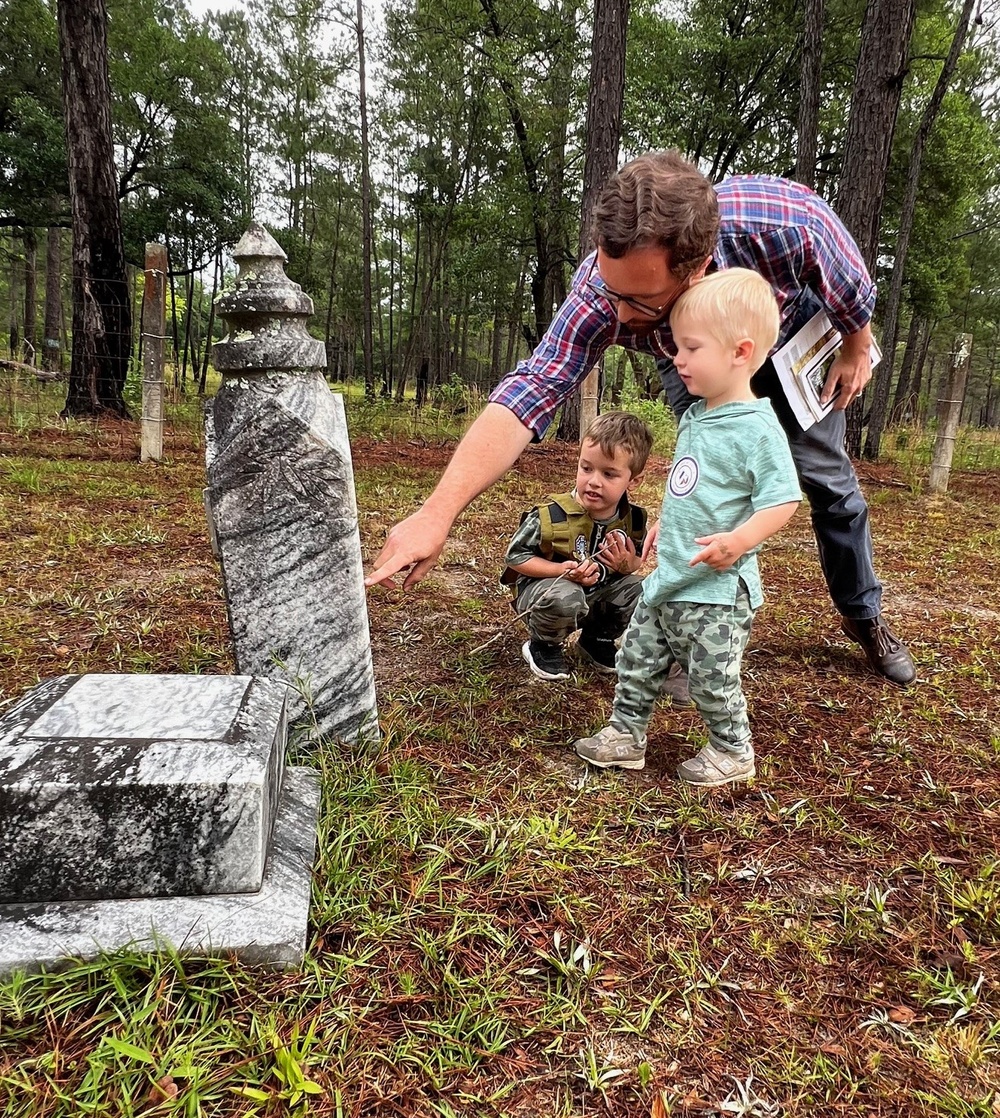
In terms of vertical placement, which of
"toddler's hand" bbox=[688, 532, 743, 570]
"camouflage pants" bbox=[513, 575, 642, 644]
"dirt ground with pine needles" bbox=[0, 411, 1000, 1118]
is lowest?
"dirt ground with pine needles" bbox=[0, 411, 1000, 1118]

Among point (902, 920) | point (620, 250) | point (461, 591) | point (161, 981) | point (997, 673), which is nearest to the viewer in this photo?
point (161, 981)

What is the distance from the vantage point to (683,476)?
2.04 metres

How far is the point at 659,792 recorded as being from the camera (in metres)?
2.06

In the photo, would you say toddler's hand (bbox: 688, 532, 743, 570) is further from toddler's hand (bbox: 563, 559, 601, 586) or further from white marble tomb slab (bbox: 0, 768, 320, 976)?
white marble tomb slab (bbox: 0, 768, 320, 976)

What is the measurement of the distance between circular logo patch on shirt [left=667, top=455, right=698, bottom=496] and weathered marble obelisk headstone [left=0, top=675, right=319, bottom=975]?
4.36 feet

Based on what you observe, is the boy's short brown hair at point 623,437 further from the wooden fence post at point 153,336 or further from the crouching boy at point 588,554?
the wooden fence post at point 153,336

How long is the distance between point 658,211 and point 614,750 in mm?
1510

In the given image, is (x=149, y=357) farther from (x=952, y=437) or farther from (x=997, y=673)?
(x=952, y=437)

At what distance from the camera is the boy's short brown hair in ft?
8.34

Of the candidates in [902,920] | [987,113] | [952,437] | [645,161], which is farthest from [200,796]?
[987,113]

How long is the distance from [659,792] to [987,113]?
24180 mm

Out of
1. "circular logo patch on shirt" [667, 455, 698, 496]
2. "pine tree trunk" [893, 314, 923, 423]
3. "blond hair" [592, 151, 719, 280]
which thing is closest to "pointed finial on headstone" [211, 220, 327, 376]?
"blond hair" [592, 151, 719, 280]

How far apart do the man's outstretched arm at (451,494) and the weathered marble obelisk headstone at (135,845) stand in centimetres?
55

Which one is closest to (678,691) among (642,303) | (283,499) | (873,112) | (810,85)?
(642,303)
